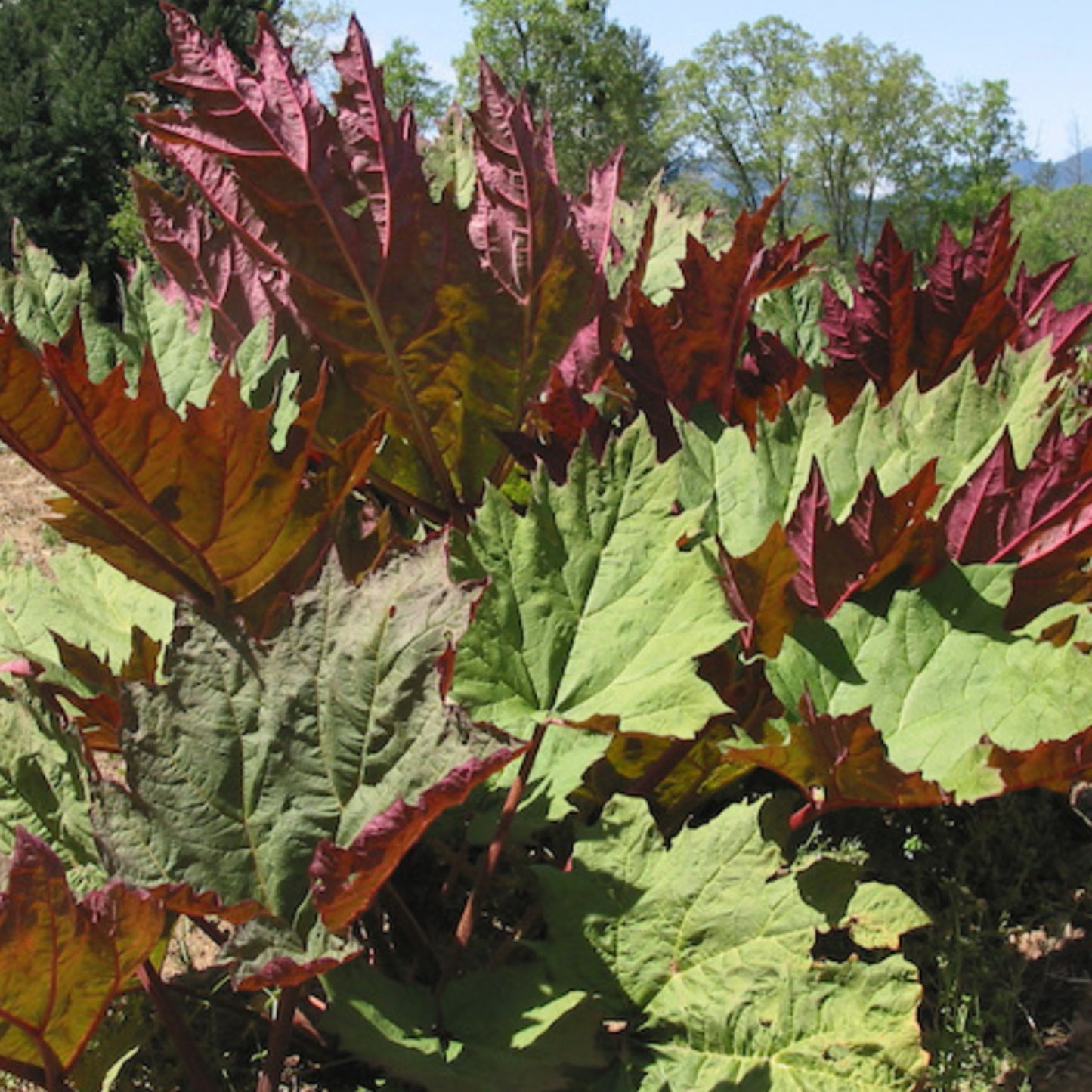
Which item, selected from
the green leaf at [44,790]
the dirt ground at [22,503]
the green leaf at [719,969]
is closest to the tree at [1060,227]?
the dirt ground at [22,503]

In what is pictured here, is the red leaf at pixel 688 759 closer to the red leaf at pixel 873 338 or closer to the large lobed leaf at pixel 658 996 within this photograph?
the large lobed leaf at pixel 658 996

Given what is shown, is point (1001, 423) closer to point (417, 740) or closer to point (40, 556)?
point (417, 740)

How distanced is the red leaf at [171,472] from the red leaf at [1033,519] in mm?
669

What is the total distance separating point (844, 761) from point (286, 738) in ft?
1.64

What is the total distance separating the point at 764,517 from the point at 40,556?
3.37 metres

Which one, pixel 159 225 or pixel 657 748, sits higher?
pixel 159 225

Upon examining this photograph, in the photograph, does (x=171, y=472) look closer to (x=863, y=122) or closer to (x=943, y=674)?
(x=943, y=674)

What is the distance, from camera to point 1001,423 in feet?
4.84

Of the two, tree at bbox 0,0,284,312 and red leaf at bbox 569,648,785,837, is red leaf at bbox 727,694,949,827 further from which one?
tree at bbox 0,0,284,312

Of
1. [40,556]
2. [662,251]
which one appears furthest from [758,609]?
[40,556]

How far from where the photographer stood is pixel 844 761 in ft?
3.64

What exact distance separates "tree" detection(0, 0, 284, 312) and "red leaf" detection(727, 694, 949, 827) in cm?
1733

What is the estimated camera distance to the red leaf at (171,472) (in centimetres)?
105

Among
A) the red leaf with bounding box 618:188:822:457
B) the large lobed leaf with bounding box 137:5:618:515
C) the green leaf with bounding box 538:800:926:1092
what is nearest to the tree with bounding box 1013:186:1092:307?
the red leaf with bounding box 618:188:822:457
